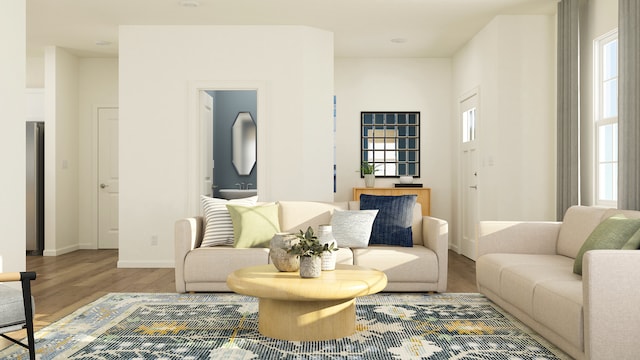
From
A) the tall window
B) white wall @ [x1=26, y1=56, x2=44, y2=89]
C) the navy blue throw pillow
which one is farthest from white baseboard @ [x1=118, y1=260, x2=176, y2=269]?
the tall window

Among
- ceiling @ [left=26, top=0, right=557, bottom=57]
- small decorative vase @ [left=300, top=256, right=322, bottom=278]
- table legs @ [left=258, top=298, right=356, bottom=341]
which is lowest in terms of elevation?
table legs @ [left=258, top=298, right=356, bottom=341]

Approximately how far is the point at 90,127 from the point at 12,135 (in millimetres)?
4304

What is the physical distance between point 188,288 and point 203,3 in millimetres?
2878

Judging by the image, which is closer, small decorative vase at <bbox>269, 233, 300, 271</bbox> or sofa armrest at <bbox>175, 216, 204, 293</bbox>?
small decorative vase at <bbox>269, 233, 300, 271</bbox>

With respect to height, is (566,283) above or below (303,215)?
below

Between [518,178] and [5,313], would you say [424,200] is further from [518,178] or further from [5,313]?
[5,313]

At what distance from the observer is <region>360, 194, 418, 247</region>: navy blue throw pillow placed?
5250 millimetres

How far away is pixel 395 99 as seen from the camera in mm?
8609

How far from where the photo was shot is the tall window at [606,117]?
203 inches

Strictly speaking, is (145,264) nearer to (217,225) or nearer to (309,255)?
(217,225)

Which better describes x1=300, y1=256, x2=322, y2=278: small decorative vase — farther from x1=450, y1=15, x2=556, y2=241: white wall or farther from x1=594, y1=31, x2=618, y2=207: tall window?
x1=450, y1=15, x2=556, y2=241: white wall

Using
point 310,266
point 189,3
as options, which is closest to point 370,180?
point 189,3

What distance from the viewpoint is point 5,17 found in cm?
438

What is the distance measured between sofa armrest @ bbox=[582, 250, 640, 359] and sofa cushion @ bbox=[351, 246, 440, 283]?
210cm
